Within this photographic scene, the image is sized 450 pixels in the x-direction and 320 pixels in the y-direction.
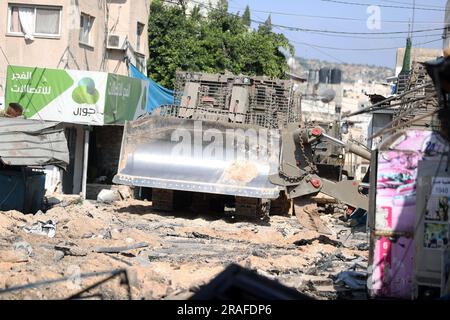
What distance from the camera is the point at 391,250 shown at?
8781mm

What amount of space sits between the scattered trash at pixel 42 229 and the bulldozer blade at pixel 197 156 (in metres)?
2.94

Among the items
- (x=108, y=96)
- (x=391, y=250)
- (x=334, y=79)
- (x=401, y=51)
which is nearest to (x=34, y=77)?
(x=108, y=96)

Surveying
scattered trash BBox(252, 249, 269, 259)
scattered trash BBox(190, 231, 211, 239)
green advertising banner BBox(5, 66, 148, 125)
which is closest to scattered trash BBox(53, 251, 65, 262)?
scattered trash BBox(252, 249, 269, 259)

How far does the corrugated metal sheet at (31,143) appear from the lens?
50.7 ft

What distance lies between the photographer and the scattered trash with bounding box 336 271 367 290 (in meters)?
9.88

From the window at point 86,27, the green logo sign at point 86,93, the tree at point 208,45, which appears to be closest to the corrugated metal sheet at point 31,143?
the green logo sign at point 86,93

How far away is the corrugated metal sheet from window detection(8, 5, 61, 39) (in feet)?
28.1

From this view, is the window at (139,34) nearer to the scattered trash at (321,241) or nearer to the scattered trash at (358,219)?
the scattered trash at (358,219)

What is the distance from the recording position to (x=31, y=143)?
52.0ft

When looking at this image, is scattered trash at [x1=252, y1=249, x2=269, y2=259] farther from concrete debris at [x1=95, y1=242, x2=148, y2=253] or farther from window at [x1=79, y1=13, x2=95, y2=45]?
window at [x1=79, y1=13, x2=95, y2=45]

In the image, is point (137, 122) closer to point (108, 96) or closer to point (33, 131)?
point (33, 131)

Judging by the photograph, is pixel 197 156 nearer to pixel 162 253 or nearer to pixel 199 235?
pixel 199 235

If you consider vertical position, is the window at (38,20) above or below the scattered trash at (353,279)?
above

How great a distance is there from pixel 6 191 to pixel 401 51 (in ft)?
97.7
